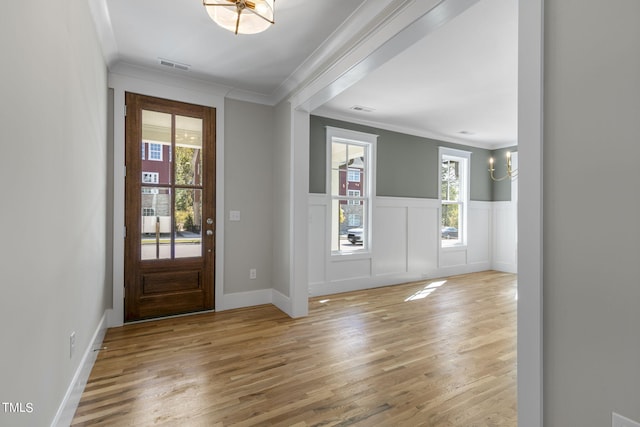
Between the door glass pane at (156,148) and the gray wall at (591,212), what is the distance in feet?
11.2

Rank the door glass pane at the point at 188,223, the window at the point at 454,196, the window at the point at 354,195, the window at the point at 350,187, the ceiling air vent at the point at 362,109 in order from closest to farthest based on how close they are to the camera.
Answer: the door glass pane at the point at 188,223, the ceiling air vent at the point at 362,109, the window at the point at 350,187, the window at the point at 354,195, the window at the point at 454,196

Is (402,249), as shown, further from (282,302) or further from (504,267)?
(504,267)

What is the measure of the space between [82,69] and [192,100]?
158 centimetres

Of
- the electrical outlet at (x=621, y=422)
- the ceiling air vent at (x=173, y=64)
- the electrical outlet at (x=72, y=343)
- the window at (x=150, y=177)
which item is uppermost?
the ceiling air vent at (x=173, y=64)

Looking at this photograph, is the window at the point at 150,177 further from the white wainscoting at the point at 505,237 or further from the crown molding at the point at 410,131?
the white wainscoting at the point at 505,237

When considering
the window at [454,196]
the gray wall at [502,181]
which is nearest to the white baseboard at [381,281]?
the window at [454,196]

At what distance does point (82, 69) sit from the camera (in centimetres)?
198

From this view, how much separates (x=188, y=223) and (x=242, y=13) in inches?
91.3

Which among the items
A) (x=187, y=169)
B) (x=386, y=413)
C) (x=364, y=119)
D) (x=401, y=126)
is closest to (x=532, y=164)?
(x=386, y=413)

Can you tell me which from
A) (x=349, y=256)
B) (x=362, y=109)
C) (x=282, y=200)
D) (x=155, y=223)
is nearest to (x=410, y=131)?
(x=362, y=109)

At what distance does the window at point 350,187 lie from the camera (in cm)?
471

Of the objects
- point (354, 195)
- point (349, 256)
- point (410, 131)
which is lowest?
point (349, 256)

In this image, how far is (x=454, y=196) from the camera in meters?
6.23

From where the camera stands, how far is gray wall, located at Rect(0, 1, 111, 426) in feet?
3.44
